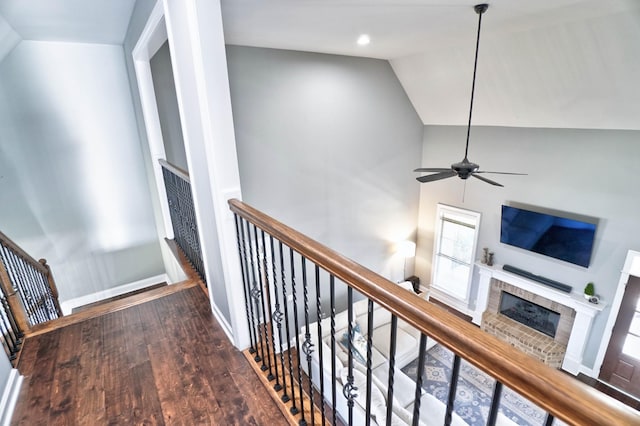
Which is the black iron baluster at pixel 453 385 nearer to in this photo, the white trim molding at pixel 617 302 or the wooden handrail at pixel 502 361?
the wooden handrail at pixel 502 361

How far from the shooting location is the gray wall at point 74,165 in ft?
12.1

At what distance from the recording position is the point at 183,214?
300 cm

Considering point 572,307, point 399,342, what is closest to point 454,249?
point 572,307

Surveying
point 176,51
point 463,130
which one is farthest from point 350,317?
point 463,130

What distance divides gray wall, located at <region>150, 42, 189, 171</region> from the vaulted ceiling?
44 centimetres

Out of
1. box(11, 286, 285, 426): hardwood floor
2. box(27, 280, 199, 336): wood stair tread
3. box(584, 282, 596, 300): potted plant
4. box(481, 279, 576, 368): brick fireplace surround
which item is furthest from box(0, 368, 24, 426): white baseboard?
box(584, 282, 596, 300): potted plant

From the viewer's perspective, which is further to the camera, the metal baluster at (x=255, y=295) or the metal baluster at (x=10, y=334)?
the metal baluster at (x=10, y=334)

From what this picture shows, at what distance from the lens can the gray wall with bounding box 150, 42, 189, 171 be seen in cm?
345

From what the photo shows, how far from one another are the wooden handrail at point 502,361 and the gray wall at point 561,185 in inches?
188

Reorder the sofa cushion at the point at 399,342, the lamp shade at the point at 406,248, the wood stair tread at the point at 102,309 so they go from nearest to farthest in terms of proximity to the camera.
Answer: the wood stair tread at the point at 102,309, the sofa cushion at the point at 399,342, the lamp shade at the point at 406,248

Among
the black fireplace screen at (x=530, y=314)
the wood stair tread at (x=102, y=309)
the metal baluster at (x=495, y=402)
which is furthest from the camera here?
the black fireplace screen at (x=530, y=314)

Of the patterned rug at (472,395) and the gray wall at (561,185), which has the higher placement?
the gray wall at (561,185)

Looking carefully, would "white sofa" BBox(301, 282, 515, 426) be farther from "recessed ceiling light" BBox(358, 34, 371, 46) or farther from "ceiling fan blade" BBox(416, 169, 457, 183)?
"recessed ceiling light" BBox(358, 34, 371, 46)

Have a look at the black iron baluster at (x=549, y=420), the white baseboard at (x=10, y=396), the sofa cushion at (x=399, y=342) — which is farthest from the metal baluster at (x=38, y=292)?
the sofa cushion at (x=399, y=342)
